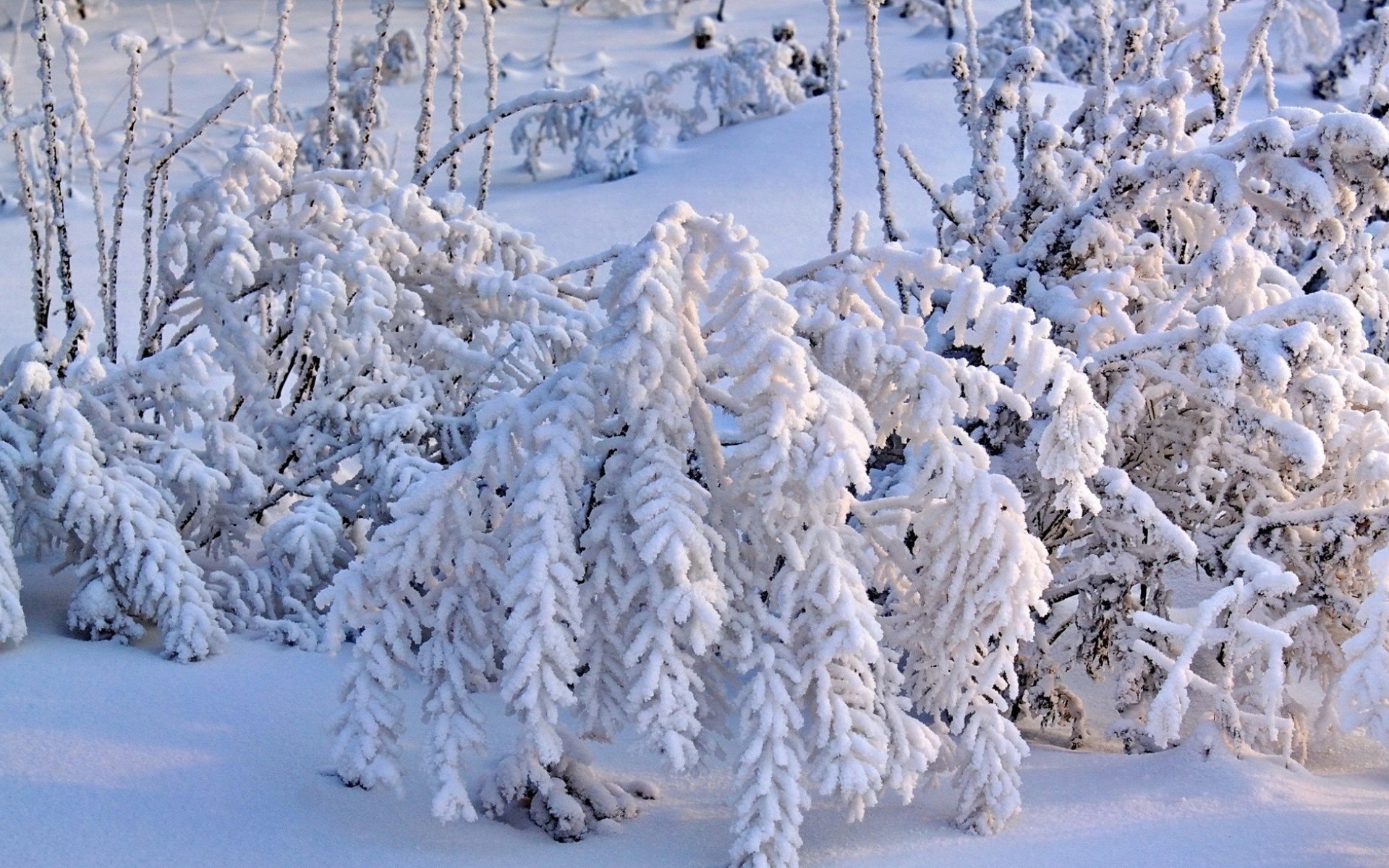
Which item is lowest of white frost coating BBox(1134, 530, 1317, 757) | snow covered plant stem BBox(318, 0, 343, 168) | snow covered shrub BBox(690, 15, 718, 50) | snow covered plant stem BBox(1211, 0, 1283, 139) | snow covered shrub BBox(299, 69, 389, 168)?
snow covered shrub BBox(299, 69, 389, 168)

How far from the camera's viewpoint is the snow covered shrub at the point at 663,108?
7.47 meters

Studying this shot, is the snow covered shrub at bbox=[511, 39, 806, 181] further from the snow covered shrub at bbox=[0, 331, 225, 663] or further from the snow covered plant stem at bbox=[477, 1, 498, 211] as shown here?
the snow covered shrub at bbox=[0, 331, 225, 663]

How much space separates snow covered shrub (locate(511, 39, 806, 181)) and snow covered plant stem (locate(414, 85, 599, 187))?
4.07 meters

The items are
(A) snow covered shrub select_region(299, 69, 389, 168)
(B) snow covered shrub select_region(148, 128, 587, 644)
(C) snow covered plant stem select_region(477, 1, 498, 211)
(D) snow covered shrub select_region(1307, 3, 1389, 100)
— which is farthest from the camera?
(D) snow covered shrub select_region(1307, 3, 1389, 100)

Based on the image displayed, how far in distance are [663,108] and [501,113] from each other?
4868 mm

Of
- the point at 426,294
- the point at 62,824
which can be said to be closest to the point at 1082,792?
the point at 62,824

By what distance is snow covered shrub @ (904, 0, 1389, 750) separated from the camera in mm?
2188

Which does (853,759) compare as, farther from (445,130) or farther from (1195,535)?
(445,130)

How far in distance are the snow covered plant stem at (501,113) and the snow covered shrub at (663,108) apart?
407 centimetres

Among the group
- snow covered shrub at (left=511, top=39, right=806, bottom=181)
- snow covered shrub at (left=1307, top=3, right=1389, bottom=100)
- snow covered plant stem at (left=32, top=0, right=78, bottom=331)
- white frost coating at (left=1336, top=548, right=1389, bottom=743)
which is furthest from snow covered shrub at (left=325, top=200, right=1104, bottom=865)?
snow covered shrub at (left=1307, top=3, right=1389, bottom=100)

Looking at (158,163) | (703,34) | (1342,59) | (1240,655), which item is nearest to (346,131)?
(703,34)

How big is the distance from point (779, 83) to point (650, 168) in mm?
1173

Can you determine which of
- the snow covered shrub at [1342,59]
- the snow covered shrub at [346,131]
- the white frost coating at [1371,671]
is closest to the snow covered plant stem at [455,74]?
→ the snow covered shrub at [346,131]

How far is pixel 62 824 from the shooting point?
183 cm
